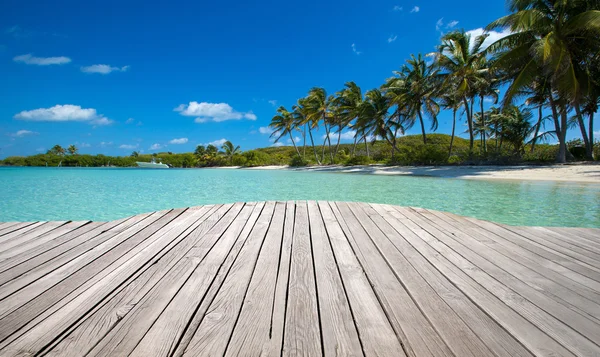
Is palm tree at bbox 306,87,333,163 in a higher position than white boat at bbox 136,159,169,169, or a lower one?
higher

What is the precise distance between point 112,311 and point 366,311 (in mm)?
1106

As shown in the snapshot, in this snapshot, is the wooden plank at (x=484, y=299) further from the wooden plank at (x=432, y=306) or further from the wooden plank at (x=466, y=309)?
the wooden plank at (x=432, y=306)

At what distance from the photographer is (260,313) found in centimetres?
118

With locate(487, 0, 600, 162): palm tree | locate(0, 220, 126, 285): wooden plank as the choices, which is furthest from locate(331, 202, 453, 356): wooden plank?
locate(487, 0, 600, 162): palm tree

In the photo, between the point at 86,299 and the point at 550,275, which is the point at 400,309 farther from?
the point at 86,299

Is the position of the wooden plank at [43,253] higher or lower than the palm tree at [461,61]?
lower

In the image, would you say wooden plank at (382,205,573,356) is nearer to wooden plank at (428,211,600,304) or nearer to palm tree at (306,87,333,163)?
wooden plank at (428,211,600,304)

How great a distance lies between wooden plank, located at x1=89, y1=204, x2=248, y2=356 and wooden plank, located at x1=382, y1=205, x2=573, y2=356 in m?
1.29

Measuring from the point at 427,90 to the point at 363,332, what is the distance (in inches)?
874

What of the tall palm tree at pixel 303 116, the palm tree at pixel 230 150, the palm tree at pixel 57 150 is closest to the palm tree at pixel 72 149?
the palm tree at pixel 57 150

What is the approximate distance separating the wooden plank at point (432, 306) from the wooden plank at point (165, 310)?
3.32 ft

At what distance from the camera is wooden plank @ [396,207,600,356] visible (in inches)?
39.8

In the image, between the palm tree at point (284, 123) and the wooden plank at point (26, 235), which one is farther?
the palm tree at point (284, 123)

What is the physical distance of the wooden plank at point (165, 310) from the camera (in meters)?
0.97
